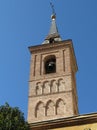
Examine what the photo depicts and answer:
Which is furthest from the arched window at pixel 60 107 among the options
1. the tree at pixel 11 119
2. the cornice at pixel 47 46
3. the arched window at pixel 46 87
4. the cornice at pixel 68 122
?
the tree at pixel 11 119

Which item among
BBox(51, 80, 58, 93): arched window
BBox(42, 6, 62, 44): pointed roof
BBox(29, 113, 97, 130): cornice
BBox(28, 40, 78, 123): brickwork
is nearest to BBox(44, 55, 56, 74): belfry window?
BBox(28, 40, 78, 123): brickwork

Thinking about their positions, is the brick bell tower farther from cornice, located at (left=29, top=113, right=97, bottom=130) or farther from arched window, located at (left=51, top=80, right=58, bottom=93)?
cornice, located at (left=29, top=113, right=97, bottom=130)

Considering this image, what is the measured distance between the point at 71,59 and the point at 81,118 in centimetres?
1758

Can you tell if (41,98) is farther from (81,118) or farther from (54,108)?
(81,118)

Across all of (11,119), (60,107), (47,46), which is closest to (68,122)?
(11,119)

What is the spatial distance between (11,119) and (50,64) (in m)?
18.9

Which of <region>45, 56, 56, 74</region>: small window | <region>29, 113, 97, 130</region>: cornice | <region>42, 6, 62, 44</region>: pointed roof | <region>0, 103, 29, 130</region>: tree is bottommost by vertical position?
<region>0, 103, 29, 130</region>: tree

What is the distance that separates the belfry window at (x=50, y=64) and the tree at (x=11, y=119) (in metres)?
17.9

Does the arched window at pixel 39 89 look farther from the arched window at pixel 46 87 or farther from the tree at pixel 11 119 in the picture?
the tree at pixel 11 119

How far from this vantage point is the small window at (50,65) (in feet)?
92.8

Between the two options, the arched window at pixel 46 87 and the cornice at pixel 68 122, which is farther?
the arched window at pixel 46 87

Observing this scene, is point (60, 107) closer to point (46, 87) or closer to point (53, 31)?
point (46, 87)

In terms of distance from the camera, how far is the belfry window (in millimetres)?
28288

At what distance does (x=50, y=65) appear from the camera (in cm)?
2847
